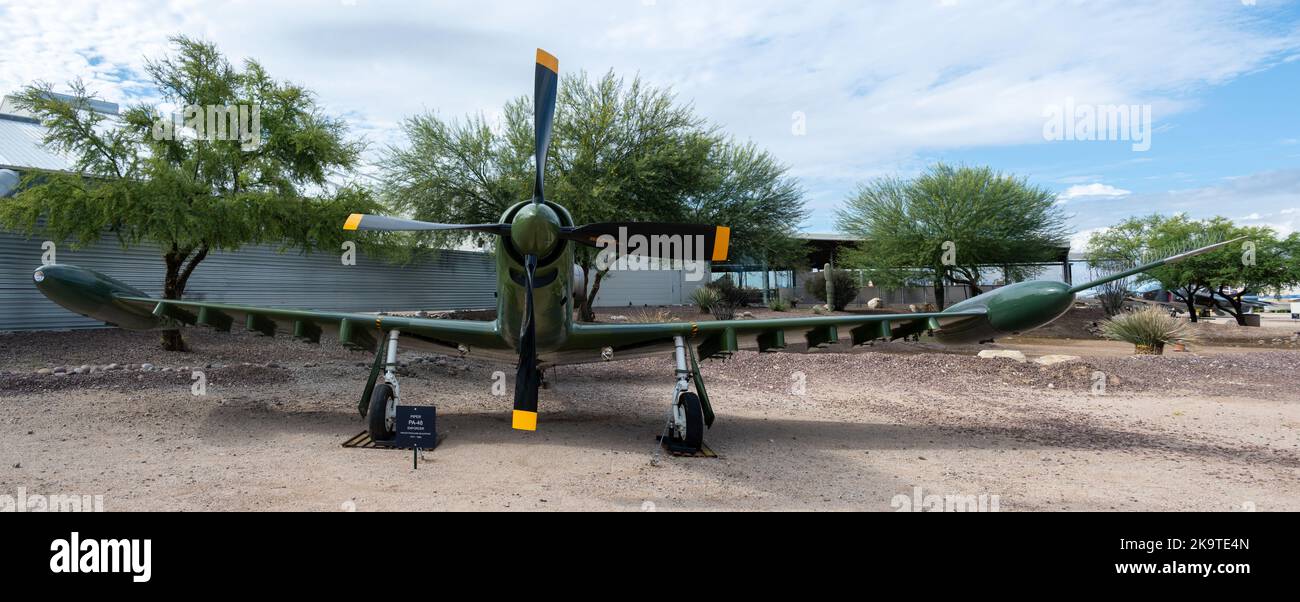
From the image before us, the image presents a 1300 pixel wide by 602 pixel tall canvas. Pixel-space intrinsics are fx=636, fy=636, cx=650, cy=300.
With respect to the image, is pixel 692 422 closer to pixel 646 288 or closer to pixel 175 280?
pixel 175 280

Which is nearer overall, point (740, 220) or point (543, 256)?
point (543, 256)

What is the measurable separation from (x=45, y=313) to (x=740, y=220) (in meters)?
21.8

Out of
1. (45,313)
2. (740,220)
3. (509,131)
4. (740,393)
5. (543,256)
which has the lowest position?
(740,393)

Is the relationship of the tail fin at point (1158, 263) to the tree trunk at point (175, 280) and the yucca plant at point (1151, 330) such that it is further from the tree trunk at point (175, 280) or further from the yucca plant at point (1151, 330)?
the tree trunk at point (175, 280)

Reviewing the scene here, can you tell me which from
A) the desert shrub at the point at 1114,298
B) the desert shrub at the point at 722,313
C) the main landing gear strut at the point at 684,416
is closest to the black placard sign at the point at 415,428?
the main landing gear strut at the point at 684,416

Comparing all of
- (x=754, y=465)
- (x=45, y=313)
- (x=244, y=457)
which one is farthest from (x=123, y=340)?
(x=754, y=465)

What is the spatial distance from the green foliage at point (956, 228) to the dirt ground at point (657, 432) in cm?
1414

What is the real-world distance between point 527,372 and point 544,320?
89 cm

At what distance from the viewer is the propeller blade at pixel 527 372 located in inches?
261

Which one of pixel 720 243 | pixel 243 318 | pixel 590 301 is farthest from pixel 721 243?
pixel 590 301

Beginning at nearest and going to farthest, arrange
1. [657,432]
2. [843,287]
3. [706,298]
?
1. [657,432]
2. [706,298]
3. [843,287]

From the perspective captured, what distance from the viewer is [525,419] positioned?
661 cm

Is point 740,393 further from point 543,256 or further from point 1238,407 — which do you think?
point 1238,407

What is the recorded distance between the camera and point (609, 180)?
20250mm
